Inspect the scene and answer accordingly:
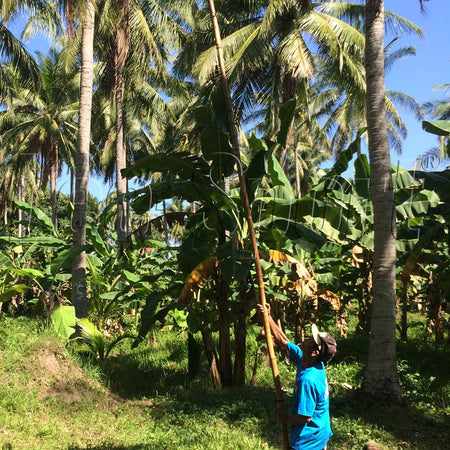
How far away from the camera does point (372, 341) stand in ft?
19.1

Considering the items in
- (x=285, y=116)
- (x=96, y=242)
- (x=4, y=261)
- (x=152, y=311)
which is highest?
(x=285, y=116)

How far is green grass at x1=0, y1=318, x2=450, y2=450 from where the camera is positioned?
200 inches

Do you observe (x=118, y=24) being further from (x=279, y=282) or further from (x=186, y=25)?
(x=186, y=25)

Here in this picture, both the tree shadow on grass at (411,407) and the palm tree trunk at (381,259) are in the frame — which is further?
the palm tree trunk at (381,259)

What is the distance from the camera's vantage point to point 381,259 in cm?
580

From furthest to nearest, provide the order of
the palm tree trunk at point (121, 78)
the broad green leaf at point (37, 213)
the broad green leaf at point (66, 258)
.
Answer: the palm tree trunk at point (121, 78) < the broad green leaf at point (37, 213) < the broad green leaf at point (66, 258)

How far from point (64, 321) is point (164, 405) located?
212 centimetres

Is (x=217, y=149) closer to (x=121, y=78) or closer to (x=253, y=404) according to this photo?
(x=253, y=404)

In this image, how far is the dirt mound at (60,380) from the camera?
611 centimetres

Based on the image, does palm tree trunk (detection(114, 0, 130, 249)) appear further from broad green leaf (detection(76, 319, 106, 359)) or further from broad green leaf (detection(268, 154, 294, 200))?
broad green leaf (detection(268, 154, 294, 200))

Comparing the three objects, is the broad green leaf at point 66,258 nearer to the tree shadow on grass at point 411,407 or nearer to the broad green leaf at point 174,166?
the broad green leaf at point 174,166

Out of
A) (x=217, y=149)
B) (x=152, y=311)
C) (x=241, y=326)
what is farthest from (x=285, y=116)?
(x=152, y=311)

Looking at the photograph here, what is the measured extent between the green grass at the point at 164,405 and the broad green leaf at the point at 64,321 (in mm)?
153

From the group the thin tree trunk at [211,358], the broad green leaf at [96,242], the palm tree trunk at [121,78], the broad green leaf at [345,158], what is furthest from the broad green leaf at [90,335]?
the broad green leaf at [345,158]
